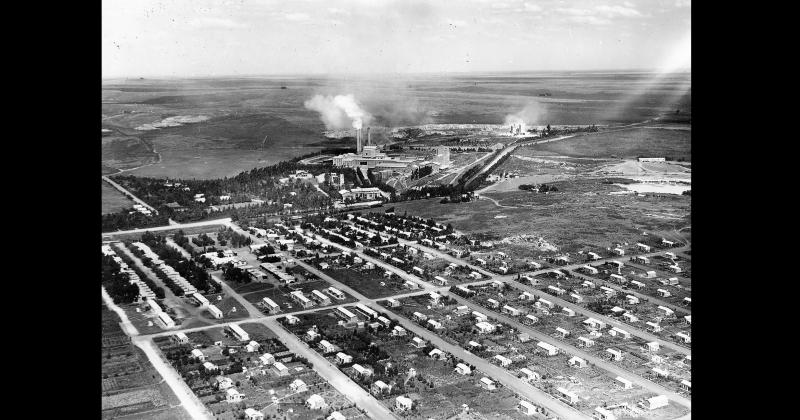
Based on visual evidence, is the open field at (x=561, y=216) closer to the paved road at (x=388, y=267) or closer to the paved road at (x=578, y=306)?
the paved road at (x=578, y=306)

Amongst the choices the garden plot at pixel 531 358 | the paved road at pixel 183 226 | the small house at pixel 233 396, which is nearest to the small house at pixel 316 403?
the small house at pixel 233 396

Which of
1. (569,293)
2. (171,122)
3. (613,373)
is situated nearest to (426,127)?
(171,122)

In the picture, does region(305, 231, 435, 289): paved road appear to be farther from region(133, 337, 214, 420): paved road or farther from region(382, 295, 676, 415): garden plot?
region(133, 337, 214, 420): paved road

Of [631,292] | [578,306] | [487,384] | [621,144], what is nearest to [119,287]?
[487,384]

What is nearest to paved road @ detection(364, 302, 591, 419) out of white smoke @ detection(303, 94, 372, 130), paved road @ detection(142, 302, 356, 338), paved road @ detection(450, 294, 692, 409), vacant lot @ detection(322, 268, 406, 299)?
vacant lot @ detection(322, 268, 406, 299)

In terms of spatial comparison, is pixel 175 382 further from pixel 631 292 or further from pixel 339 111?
pixel 339 111
